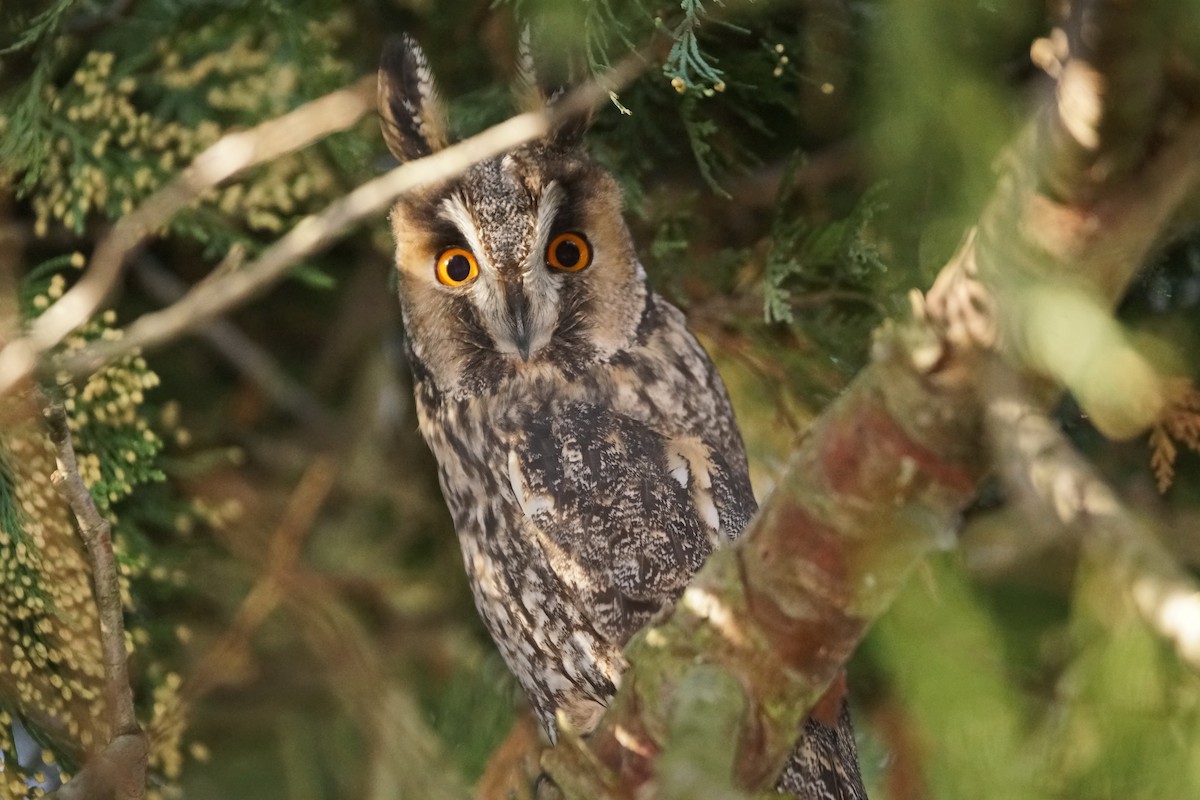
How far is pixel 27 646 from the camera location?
163 centimetres

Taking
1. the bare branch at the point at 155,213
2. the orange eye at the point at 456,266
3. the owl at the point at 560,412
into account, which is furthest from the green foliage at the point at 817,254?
the bare branch at the point at 155,213

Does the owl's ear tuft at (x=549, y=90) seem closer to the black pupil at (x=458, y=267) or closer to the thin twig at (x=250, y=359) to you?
the black pupil at (x=458, y=267)

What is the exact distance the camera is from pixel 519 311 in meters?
1.73

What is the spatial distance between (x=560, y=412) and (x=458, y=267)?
0.25 m

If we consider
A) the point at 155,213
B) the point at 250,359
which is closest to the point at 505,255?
the point at 155,213

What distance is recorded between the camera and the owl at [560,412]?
1.73 m

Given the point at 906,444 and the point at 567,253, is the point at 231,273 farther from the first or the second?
the point at 906,444

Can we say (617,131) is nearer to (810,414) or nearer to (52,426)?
(810,414)

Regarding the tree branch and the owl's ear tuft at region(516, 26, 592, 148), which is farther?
the owl's ear tuft at region(516, 26, 592, 148)

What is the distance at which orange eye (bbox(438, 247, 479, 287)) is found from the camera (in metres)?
1.78

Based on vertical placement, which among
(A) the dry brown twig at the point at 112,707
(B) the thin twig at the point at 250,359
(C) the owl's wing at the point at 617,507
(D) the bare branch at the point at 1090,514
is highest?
(D) the bare branch at the point at 1090,514

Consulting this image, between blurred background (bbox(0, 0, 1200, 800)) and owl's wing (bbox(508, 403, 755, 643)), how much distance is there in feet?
0.87

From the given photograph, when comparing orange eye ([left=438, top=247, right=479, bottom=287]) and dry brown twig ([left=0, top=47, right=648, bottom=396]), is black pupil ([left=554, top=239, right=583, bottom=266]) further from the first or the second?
dry brown twig ([left=0, top=47, right=648, bottom=396])

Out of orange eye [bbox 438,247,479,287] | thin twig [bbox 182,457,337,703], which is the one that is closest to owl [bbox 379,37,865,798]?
orange eye [bbox 438,247,479,287]
